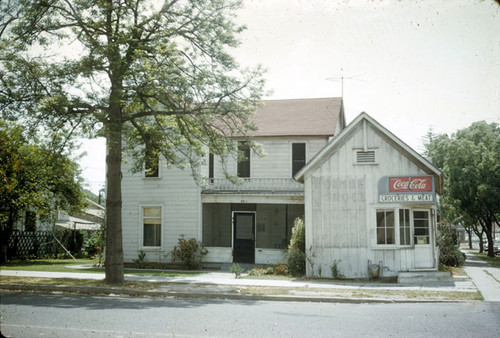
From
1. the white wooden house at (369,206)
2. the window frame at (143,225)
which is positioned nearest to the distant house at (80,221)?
the window frame at (143,225)

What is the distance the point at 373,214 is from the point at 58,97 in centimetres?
1184

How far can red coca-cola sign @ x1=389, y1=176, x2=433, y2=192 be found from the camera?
18109 millimetres

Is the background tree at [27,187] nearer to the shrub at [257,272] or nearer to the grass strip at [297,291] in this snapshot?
the grass strip at [297,291]

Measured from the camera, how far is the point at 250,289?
1443cm

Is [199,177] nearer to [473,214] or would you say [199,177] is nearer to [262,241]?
[262,241]

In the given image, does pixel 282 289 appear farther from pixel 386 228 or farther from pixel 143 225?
pixel 143 225

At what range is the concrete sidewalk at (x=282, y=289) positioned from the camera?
13.0 meters

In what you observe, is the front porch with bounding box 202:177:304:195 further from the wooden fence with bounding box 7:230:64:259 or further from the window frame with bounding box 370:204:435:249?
the wooden fence with bounding box 7:230:64:259

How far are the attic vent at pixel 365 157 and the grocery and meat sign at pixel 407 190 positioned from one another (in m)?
1.01

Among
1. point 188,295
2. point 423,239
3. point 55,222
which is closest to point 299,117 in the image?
point 423,239

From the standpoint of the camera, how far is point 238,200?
76.9ft

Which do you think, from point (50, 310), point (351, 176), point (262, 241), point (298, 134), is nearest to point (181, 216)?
point (262, 241)

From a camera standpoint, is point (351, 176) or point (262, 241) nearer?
point (351, 176)

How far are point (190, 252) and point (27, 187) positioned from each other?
10769mm
